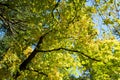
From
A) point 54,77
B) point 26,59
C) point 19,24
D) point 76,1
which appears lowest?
point 54,77

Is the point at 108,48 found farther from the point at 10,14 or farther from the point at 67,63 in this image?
the point at 10,14

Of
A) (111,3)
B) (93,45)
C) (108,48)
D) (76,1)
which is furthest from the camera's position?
(108,48)

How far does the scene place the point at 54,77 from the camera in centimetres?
1310

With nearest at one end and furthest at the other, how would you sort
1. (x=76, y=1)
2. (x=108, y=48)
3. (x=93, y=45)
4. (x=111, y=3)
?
(x=76, y=1) → (x=111, y=3) → (x=93, y=45) → (x=108, y=48)

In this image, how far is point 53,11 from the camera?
10961 mm

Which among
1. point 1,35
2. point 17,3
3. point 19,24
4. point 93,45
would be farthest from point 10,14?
point 93,45

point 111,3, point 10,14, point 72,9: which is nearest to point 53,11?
point 72,9

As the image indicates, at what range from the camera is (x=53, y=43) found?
12156 mm

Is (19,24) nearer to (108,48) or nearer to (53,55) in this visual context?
(53,55)

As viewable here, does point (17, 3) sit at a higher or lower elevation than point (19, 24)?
higher

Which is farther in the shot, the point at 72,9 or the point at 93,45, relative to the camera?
the point at 93,45

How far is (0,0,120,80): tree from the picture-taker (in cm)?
1088

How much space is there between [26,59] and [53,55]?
4.10ft

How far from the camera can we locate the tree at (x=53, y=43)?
35.7 ft
